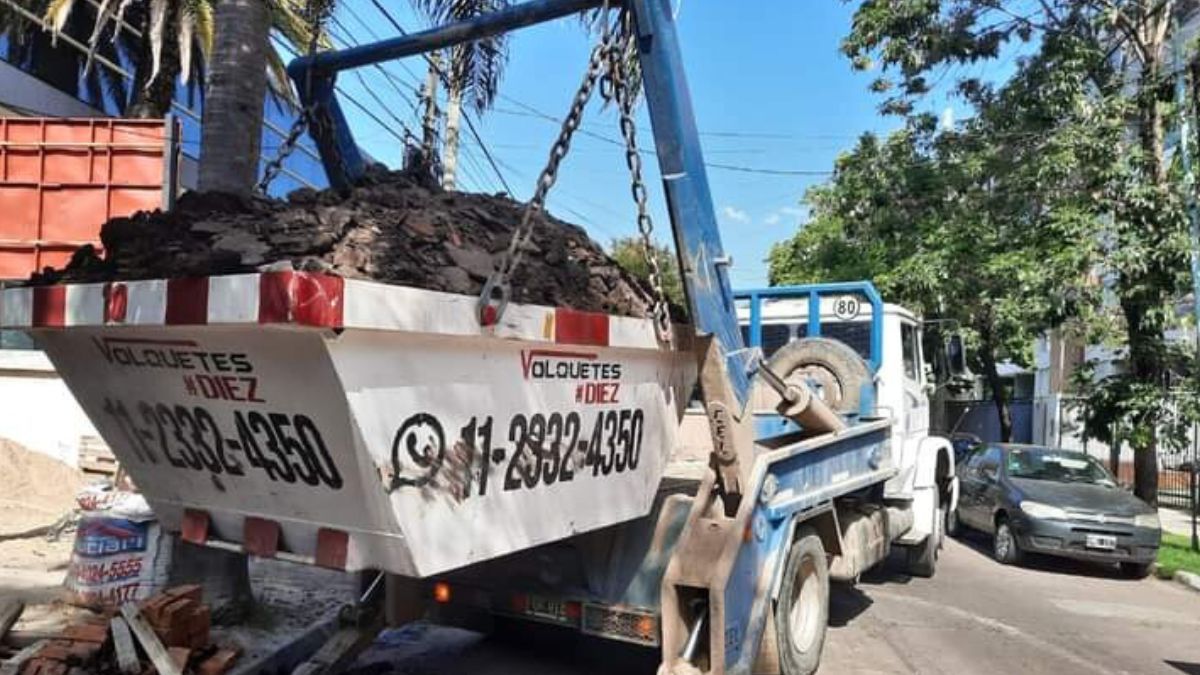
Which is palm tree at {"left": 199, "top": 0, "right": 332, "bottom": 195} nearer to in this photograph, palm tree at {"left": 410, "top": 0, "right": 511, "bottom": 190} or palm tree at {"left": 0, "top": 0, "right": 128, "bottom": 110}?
palm tree at {"left": 410, "top": 0, "right": 511, "bottom": 190}

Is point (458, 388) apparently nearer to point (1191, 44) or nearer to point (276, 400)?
point (276, 400)

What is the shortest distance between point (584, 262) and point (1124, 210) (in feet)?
38.3

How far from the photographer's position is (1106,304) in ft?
50.6

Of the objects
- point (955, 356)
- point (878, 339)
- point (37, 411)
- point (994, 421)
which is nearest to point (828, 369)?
point (878, 339)

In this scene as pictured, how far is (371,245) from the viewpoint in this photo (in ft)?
11.4

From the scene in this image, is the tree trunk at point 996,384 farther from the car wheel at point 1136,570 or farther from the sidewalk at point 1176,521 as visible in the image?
the car wheel at point 1136,570

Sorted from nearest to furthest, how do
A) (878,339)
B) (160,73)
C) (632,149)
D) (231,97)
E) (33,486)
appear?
(632,149)
(231,97)
(878,339)
(33,486)
(160,73)

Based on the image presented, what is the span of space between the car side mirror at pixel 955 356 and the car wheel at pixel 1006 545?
2.85 m

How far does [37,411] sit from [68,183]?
3157mm

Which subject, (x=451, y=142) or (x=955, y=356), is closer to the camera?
(x=955, y=356)

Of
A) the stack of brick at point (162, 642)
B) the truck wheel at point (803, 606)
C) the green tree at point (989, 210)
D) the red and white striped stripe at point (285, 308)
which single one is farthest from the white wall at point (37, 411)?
the green tree at point (989, 210)

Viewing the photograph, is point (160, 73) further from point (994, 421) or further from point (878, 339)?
point (994, 421)

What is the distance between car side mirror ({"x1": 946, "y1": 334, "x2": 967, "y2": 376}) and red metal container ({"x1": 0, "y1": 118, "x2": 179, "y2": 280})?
868 cm

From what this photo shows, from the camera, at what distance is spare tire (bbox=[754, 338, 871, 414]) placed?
25.6 ft
